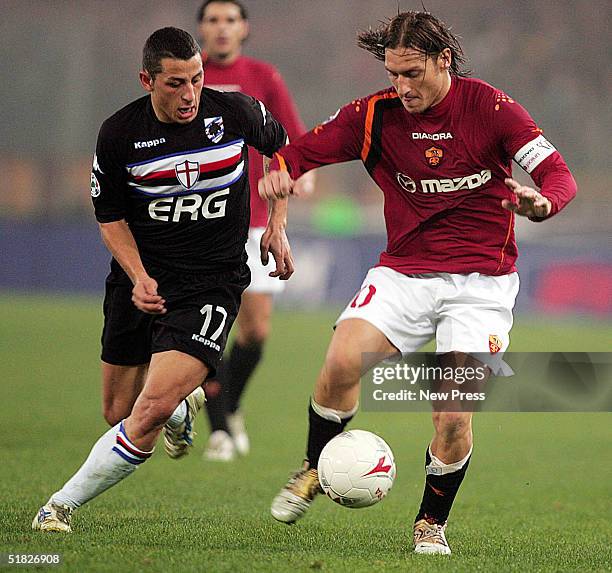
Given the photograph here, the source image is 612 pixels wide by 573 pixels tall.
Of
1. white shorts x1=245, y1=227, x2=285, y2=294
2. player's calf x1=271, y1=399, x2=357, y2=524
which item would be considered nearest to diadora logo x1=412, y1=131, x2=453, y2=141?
player's calf x1=271, y1=399, x2=357, y2=524

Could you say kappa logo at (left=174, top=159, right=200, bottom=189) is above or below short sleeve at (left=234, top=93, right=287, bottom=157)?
below

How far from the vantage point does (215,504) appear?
18.7 ft

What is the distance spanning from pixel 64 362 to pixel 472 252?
7.85m

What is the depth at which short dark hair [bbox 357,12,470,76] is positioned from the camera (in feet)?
15.1

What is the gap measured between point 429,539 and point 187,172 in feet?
5.96

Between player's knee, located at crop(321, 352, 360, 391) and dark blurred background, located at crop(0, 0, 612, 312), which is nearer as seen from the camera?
player's knee, located at crop(321, 352, 360, 391)

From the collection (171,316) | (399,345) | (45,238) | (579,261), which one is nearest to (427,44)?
(399,345)

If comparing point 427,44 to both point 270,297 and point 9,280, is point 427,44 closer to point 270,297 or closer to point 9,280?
point 270,297

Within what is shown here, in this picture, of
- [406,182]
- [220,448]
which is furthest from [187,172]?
[220,448]

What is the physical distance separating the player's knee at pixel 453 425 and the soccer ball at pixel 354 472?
0.83 ft

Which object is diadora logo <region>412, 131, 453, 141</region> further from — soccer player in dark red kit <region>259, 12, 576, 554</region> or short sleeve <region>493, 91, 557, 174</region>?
short sleeve <region>493, 91, 557, 174</region>

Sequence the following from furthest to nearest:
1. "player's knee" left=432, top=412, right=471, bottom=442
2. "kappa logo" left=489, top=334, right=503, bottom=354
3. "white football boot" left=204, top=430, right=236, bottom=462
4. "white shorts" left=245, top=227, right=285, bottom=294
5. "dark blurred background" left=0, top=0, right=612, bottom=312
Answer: "dark blurred background" left=0, top=0, right=612, bottom=312 → "white shorts" left=245, top=227, right=285, bottom=294 → "white football boot" left=204, top=430, right=236, bottom=462 → "kappa logo" left=489, top=334, right=503, bottom=354 → "player's knee" left=432, top=412, right=471, bottom=442

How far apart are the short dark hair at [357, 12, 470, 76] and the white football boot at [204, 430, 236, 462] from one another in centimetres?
329

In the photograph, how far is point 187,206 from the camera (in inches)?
193
